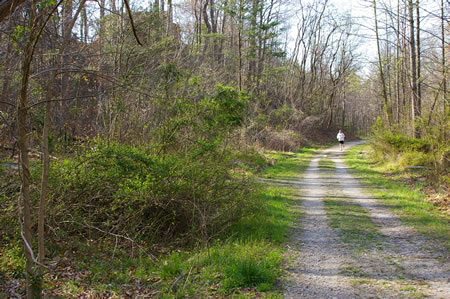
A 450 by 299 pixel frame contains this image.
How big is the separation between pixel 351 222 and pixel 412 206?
2419 mm

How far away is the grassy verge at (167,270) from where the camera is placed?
475cm

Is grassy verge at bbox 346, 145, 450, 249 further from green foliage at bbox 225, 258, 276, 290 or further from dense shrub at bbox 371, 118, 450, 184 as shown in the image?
green foliage at bbox 225, 258, 276, 290

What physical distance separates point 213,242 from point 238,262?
5.02 feet

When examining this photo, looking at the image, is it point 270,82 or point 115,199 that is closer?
point 115,199

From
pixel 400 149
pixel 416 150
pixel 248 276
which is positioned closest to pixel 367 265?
pixel 248 276

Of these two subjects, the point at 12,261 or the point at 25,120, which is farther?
the point at 12,261

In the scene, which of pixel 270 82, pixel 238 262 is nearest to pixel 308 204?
pixel 238 262

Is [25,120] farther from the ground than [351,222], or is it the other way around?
[25,120]

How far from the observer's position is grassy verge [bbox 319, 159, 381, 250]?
6645mm

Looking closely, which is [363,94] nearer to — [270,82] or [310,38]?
[310,38]

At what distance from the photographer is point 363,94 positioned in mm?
65125

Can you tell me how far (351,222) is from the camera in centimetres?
803

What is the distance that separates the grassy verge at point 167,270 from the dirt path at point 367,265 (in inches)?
15.7

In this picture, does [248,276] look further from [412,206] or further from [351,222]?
[412,206]
